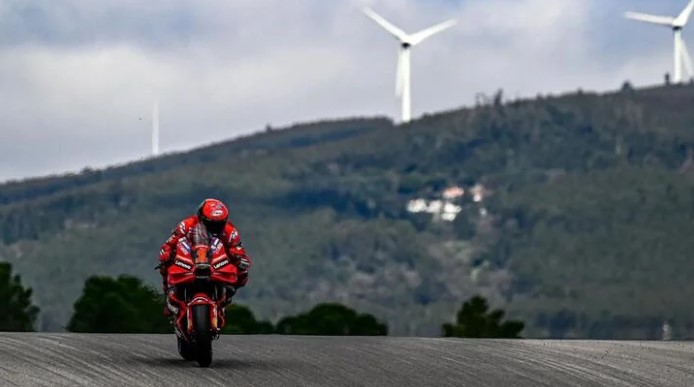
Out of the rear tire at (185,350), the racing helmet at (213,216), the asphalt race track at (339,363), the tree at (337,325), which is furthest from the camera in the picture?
the tree at (337,325)

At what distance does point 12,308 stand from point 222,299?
514ft

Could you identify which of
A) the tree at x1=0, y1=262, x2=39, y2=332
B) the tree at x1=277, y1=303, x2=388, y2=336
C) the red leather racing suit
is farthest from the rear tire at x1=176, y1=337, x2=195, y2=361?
the tree at x1=277, y1=303, x2=388, y2=336

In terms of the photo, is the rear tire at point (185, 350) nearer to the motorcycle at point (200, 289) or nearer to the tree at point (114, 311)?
the motorcycle at point (200, 289)

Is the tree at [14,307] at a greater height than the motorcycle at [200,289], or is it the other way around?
the tree at [14,307]

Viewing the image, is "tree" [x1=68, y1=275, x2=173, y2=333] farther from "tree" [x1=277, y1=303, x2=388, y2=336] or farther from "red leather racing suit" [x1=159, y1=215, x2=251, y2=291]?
"red leather racing suit" [x1=159, y1=215, x2=251, y2=291]

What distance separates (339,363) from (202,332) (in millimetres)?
2303

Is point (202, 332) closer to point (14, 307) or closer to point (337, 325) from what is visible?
point (14, 307)

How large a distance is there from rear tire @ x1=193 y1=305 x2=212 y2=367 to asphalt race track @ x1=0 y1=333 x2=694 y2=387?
22cm

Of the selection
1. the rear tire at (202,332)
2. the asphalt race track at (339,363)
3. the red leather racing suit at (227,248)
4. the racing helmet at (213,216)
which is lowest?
the asphalt race track at (339,363)

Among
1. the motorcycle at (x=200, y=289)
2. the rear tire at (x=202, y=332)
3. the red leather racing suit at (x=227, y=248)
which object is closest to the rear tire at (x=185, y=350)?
the motorcycle at (x=200, y=289)

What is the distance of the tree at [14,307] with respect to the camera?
17800 centimetres

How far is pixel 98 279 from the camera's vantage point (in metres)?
194

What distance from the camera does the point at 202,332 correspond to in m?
26.9

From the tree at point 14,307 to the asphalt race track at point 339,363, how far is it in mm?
145090
